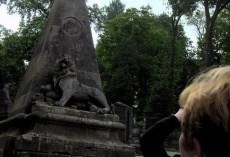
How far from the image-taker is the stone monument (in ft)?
23.8

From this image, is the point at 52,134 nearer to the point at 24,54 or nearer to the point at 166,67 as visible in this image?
the point at 24,54

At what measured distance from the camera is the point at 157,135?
169cm

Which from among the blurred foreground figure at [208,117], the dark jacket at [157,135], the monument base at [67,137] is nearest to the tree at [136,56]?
the monument base at [67,137]

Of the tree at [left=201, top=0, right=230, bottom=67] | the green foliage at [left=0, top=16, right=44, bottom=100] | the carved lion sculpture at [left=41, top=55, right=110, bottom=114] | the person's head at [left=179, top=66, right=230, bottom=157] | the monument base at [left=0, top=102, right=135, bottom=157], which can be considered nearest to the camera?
the person's head at [left=179, top=66, right=230, bottom=157]

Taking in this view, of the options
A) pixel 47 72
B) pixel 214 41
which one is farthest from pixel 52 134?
pixel 214 41

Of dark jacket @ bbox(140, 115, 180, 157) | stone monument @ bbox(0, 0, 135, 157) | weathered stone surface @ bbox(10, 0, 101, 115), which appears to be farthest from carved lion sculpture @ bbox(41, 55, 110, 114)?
dark jacket @ bbox(140, 115, 180, 157)

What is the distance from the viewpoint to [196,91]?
1270 millimetres

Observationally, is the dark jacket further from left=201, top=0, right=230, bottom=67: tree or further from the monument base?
left=201, top=0, right=230, bottom=67: tree

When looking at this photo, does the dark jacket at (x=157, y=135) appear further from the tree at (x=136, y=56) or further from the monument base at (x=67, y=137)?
the tree at (x=136, y=56)

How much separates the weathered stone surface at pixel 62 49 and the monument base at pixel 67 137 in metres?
0.72

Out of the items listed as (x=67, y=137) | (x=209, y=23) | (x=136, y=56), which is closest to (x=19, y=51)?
(x=136, y=56)

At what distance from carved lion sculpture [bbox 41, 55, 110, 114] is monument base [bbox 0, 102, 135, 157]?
8.8 inches

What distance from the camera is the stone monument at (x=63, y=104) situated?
7.25 metres

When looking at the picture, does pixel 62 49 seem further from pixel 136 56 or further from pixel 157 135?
pixel 136 56
